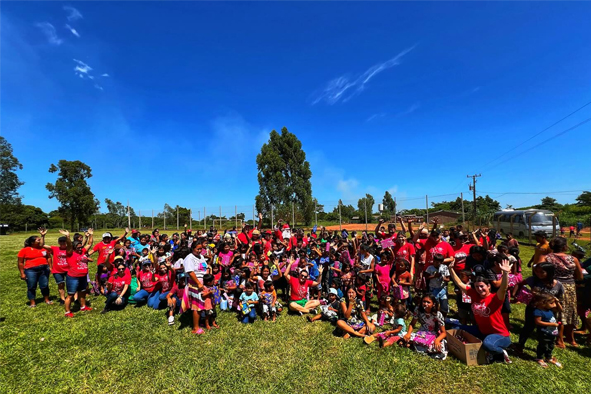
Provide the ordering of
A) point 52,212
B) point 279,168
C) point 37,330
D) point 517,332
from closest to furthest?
point 517,332 < point 37,330 < point 279,168 < point 52,212

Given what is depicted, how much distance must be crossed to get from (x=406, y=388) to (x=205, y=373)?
3132mm

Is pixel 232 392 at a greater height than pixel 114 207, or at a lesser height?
lesser

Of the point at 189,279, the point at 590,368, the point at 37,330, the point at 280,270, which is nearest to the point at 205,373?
the point at 189,279

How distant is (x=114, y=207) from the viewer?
214 feet

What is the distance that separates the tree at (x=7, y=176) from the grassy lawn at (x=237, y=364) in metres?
71.8

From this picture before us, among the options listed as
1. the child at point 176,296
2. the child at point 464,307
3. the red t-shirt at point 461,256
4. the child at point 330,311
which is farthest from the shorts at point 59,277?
the red t-shirt at point 461,256

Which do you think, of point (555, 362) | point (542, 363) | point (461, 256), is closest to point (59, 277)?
point (461, 256)

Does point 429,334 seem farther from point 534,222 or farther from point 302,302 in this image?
point 534,222

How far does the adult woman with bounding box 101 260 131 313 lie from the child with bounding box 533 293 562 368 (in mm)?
9201

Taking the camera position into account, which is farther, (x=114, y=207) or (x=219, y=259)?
(x=114, y=207)

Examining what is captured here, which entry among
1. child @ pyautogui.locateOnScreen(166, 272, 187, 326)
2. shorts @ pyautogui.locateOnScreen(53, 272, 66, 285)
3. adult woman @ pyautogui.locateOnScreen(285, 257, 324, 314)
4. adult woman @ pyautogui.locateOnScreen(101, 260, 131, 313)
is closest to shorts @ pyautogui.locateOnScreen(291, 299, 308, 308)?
adult woman @ pyautogui.locateOnScreen(285, 257, 324, 314)

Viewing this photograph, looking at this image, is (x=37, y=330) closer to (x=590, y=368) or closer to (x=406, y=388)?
(x=406, y=388)

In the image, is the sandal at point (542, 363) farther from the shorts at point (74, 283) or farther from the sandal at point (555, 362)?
the shorts at point (74, 283)

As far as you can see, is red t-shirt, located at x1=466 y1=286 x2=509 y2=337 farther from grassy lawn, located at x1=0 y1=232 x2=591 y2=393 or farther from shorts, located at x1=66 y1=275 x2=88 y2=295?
shorts, located at x1=66 y1=275 x2=88 y2=295
